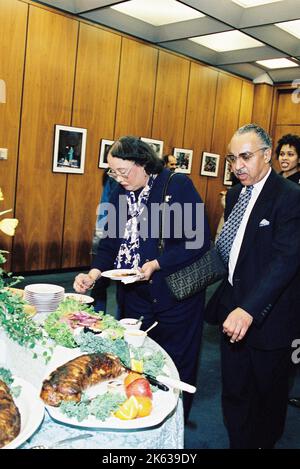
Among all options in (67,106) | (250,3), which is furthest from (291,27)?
(67,106)

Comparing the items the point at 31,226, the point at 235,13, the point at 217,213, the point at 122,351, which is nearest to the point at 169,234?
the point at 122,351

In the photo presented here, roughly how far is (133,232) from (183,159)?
612 centimetres

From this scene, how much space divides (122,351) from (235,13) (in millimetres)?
5756

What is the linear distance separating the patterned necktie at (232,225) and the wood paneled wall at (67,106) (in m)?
4.36

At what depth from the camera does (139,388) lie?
124 centimetres

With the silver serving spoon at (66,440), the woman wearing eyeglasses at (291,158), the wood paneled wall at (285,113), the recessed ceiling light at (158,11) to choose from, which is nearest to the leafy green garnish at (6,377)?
the silver serving spoon at (66,440)

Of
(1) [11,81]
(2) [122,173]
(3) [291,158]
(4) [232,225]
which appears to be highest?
(1) [11,81]

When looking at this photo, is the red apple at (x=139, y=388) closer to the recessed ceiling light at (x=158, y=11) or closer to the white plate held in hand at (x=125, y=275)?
the white plate held in hand at (x=125, y=275)

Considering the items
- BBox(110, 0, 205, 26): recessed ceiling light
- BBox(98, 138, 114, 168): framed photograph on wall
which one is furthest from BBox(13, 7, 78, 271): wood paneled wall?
BBox(110, 0, 205, 26): recessed ceiling light

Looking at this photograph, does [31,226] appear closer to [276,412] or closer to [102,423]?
[276,412]

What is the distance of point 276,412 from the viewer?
239cm

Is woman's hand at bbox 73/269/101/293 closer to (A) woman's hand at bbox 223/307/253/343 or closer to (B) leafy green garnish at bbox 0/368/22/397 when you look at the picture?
(A) woman's hand at bbox 223/307/253/343

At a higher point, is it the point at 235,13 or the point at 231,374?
the point at 235,13

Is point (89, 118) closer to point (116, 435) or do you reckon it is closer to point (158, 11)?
point (158, 11)
